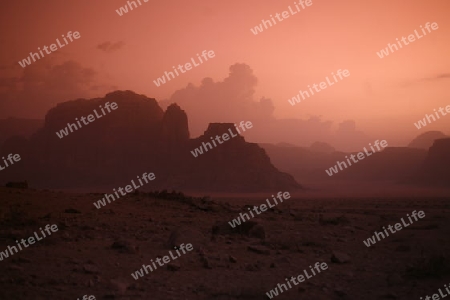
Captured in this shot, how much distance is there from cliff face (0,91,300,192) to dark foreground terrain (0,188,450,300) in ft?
237

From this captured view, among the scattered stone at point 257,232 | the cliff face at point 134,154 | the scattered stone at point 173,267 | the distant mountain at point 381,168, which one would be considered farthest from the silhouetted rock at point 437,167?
the scattered stone at point 173,267

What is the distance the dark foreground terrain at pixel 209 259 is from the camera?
728 cm

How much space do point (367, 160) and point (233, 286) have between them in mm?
157455

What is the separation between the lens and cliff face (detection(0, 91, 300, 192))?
297 ft

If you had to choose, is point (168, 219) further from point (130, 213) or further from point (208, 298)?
point (208, 298)

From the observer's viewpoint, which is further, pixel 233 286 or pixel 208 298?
pixel 233 286

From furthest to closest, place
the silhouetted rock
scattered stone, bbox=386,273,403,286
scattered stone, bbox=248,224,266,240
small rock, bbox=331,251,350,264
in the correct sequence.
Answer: the silhouetted rock < scattered stone, bbox=248,224,266,240 < small rock, bbox=331,251,350,264 < scattered stone, bbox=386,273,403,286

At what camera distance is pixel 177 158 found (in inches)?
4094

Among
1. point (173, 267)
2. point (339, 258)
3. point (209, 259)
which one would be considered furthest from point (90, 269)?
point (339, 258)

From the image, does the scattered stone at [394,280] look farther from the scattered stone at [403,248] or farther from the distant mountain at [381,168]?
the distant mountain at [381,168]

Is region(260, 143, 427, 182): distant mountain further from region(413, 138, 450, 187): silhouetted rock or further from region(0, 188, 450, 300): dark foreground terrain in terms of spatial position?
region(0, 188, 450, 300): dark foreground terrain

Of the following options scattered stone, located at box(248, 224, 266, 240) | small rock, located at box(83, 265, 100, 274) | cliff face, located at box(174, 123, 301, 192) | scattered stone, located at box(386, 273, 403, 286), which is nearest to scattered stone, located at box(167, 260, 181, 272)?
small rock, located at box(83, 265, 100, 274)

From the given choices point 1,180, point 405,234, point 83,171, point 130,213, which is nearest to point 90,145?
point 83,171

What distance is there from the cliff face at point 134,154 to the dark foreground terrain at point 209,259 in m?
72.1
